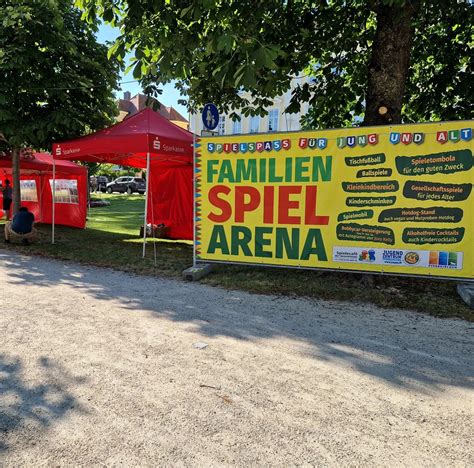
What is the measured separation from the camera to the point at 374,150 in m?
6.09

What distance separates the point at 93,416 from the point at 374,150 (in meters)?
5.12

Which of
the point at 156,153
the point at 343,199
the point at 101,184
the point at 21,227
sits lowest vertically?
the point at 21,227

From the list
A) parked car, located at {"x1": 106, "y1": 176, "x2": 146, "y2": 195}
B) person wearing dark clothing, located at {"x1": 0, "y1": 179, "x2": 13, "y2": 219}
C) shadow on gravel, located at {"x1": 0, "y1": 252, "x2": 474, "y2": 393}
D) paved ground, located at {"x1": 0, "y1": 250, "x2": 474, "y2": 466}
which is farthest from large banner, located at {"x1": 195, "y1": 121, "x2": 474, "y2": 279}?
parked car, located at {"x1": 106, "y1": 176, "x2": 146, "y2": 195}

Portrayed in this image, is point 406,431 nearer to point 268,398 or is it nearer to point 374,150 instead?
point 268,398

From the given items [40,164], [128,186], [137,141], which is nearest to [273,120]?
[128,186]

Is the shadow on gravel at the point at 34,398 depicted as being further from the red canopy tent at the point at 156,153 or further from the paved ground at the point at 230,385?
the red canopy tent at the point at 156,153

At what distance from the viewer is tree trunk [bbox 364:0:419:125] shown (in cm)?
648

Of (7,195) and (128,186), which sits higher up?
(128,186)

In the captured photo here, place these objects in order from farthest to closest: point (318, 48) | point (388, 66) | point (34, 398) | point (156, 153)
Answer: point (318, 48), point (156, 153), point (388, 66), point (34, 398)

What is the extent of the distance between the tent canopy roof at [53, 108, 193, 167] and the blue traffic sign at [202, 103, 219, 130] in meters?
1.47

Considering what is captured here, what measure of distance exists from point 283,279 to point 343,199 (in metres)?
1.66

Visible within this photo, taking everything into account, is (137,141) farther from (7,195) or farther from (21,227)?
(7,195)

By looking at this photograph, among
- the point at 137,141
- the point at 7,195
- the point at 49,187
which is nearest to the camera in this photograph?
the point at 137,141

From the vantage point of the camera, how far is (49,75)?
10.2 m
